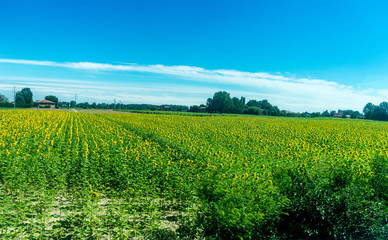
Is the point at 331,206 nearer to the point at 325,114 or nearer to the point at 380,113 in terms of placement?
the point at 380,113

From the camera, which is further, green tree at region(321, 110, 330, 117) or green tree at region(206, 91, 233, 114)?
green tree at region(321, 110, 330, 117)

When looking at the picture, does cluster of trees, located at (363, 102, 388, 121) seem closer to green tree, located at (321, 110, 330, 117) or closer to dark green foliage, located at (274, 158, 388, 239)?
green tree, located at (321, 110, 330, 117)

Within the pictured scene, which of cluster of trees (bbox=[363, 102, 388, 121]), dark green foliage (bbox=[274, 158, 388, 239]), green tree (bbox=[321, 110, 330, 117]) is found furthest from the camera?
green tree (bbox=[321, 110, 330, 117])

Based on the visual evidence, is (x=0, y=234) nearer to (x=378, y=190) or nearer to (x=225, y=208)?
(x=225, y=208)

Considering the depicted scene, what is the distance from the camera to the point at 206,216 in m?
5.74

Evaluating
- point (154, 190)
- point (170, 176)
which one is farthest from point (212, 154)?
point (154, 190)

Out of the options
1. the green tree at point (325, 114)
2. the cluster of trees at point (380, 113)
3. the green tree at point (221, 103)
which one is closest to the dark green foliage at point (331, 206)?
the green tree at point (221, 103)

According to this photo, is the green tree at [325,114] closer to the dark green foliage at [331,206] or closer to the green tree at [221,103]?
the green tree at [221,103]

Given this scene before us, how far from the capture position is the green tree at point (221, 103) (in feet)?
422

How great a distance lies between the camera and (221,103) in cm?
12900

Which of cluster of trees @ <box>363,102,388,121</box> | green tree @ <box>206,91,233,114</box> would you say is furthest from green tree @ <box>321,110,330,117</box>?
green tree @ <box>206,91,233,114</box>

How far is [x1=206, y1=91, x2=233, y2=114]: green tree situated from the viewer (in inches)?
5064

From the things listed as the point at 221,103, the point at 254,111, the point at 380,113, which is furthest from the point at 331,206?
the point at 380,113

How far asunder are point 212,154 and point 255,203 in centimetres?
797
